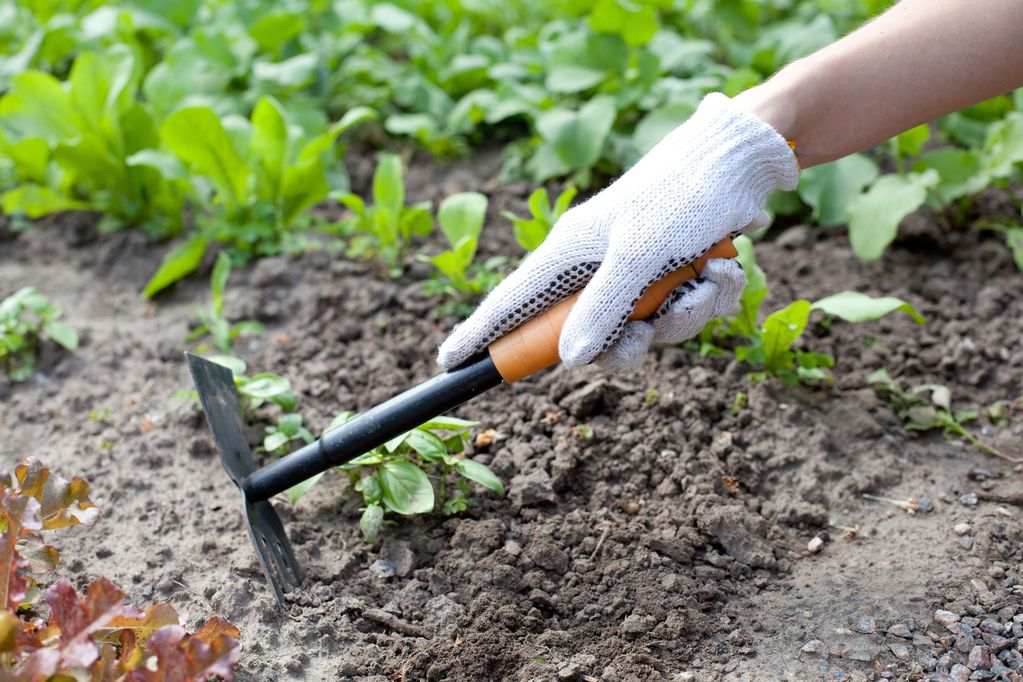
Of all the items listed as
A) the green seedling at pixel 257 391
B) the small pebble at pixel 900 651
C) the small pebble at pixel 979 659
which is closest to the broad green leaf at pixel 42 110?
the green seedling at pixel 257 391

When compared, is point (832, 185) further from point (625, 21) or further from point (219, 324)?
point (219, 324)

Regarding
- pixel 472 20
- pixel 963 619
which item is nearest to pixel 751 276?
pixel 963 619

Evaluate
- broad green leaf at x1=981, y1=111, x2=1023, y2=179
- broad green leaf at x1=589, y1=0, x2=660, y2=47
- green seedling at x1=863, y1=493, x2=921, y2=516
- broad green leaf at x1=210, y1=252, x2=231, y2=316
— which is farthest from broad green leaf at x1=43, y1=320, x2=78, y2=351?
broad green leaf at x1=981, y1=111, x2=1023, y2=179

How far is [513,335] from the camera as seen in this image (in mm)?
1952

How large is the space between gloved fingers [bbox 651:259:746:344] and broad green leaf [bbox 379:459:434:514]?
0.59 metres

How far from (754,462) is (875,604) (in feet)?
1.48

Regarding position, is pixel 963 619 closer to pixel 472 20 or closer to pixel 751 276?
pixel 751 276

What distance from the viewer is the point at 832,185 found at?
3107 mm

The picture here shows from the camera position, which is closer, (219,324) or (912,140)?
A: (219,324)

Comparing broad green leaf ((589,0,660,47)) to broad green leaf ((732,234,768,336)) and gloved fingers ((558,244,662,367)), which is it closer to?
broad green leaf ((732,234,768,336))

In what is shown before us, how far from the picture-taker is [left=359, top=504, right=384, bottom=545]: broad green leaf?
212 centimetres

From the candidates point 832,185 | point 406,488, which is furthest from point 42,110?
point 832,185

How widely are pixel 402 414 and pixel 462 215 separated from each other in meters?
1.07

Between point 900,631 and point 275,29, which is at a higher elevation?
point 275,29
